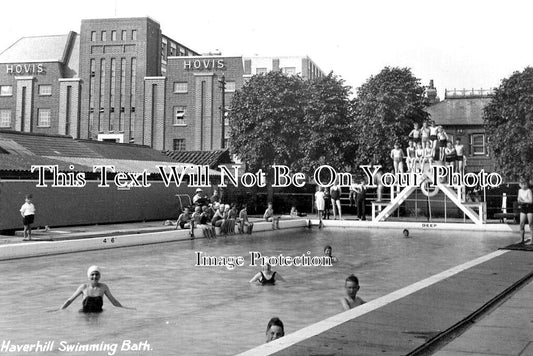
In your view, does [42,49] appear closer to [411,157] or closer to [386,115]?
[386,115]

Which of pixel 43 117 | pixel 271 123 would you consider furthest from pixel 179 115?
pixel 271 123

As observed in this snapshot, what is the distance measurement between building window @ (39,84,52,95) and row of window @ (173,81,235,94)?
1536cm

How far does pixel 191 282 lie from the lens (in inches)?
584

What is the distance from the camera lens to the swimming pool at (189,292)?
929 centimetres

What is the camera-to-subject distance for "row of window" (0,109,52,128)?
72.9m

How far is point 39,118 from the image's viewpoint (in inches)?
2874

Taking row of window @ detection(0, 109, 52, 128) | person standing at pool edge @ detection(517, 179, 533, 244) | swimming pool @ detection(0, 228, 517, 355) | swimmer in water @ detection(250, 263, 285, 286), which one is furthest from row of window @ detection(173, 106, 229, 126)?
swimmer in water @ detection(250, 263, 285, 286)

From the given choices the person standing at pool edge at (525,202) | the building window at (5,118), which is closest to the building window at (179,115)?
the building window at (5,118)

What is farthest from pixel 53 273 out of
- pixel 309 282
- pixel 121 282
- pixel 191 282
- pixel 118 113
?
pixel 118 113

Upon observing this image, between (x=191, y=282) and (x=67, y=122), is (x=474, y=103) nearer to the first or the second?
(x=67, y=122)

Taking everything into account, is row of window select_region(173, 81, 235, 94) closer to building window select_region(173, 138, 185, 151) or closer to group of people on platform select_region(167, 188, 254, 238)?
building window select_region(173, 138, 185, 151)

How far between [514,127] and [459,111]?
21.3 m

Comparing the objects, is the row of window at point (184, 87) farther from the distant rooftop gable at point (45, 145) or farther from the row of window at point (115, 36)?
the distant rooftop gable at point (45, 145)

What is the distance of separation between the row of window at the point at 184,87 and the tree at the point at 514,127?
1142 inches
